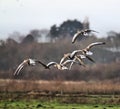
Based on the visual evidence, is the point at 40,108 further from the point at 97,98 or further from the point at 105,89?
the point at 105,89

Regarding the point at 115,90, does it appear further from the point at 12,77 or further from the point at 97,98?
the point at 12,77

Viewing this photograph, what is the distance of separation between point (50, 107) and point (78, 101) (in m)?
5.05

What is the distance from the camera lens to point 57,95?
4294 centimetres

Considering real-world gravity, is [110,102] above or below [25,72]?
below

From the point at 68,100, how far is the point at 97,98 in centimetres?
299

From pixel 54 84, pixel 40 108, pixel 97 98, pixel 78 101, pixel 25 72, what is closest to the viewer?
pixel 40 108

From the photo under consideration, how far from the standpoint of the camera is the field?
115 feet

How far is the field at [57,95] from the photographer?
35.0 m

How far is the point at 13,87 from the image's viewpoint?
49594 millimetres

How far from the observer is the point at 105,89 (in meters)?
47.7

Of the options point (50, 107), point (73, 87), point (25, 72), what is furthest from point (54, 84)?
point (50, 107)

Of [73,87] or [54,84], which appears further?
[54,84]

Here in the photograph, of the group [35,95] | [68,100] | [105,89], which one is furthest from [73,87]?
[68,100]

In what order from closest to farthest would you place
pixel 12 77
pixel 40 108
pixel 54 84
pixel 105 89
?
pixel 40 108 < pixel 105 89 < pixel 54 84 < pixel 12 77
